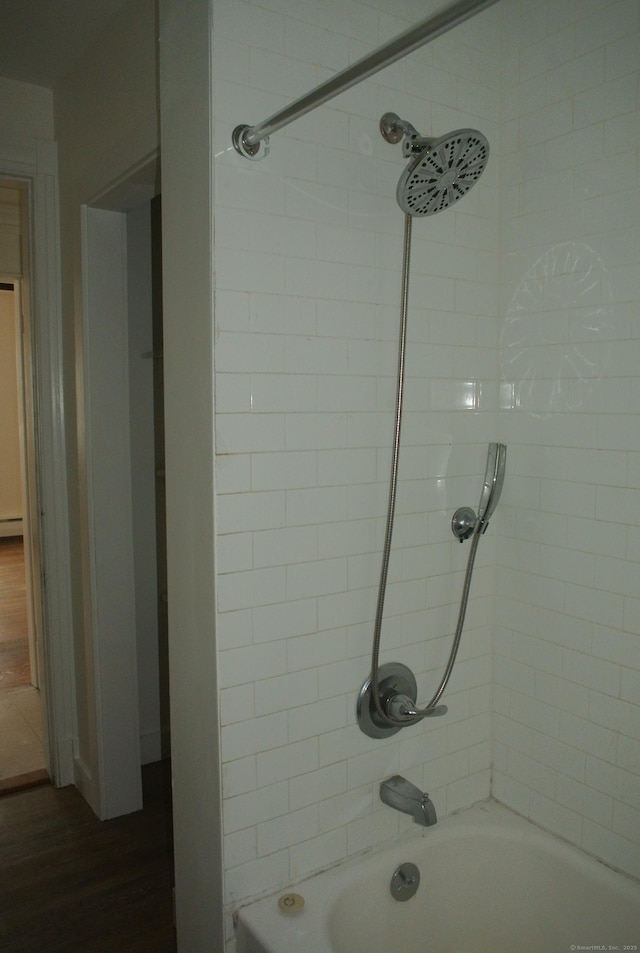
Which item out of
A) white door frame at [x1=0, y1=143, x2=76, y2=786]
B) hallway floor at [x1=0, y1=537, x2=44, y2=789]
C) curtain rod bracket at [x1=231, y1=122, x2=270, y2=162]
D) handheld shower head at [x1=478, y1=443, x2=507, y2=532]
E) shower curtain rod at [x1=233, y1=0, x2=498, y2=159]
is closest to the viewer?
shower curtain rod at [x1=233, y1=0, x2=498, y2=159]

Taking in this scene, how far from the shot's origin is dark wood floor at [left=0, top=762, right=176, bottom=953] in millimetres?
2045

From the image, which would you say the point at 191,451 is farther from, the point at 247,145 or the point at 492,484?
the point at 492,484

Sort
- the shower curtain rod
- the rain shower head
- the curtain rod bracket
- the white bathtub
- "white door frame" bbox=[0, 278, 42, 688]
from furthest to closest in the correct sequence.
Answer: "white door frame" bbox=[0, 278, 42, 688]
the white bathtub
the curtain rod bracket
the rain shower head
the shower curtain rod

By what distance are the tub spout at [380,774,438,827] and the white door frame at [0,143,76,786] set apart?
163 centimetres

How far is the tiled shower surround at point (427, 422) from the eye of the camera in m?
1.48

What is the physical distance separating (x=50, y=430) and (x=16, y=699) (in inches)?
68.8

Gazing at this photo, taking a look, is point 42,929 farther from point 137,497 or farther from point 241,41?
point 241,41

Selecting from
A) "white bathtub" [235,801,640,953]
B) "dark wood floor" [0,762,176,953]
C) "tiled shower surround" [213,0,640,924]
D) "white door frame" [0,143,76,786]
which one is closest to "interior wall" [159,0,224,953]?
"tiled shower surround" [213,0,640,924]

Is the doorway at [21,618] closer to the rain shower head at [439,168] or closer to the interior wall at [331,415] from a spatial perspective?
the interior wall at [331,415]

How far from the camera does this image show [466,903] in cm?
175

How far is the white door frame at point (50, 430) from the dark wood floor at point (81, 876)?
251mm

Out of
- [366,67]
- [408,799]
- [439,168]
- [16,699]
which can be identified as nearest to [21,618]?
[16,699]

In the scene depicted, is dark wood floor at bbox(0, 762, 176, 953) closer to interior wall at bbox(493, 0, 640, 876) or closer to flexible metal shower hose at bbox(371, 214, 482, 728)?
flexible metal shower hose at bbox(371, 214, 482, 728)

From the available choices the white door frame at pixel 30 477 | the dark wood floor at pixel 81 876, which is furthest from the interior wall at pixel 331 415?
the white door frame at pixel 30 477
